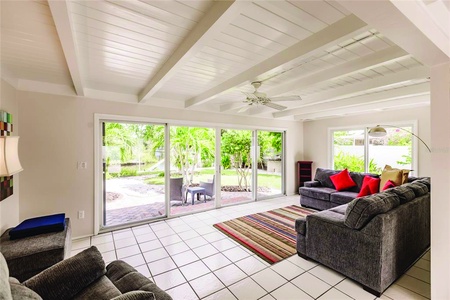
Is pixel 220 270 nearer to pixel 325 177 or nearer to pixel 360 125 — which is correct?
pixel 325 177

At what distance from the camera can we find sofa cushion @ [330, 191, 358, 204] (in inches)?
164

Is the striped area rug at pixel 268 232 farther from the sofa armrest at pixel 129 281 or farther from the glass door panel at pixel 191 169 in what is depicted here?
the sofa armrest at pixel 129 281

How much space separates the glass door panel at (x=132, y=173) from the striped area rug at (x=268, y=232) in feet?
4.96

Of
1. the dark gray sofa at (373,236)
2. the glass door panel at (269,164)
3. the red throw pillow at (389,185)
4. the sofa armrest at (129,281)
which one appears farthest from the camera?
the glass door panel at (269,164)

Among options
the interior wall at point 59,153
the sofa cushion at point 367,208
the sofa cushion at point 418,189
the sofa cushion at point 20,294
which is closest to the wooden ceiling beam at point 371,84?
the sofa cushion at point 418,189

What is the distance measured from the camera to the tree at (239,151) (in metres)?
5.23

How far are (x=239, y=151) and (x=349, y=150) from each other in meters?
3.13

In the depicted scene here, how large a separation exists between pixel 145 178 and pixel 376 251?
3767 mm

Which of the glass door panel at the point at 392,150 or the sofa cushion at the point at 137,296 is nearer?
the sofa cushion at the point at 137,296

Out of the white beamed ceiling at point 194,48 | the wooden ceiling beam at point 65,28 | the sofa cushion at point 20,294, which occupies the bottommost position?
the sofa cushion at point 20,294

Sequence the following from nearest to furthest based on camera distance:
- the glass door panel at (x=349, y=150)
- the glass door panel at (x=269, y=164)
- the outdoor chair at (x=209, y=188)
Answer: the outdoor chair at (x=209, y=188)
the glass door panel at (x=349, y=150)
the glass door panel at (x=269, y=164)

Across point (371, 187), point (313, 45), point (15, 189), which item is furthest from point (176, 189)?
point (371, 187)

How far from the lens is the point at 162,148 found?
427 centimetres

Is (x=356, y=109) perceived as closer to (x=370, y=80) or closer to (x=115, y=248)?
(x=370, y=80)
